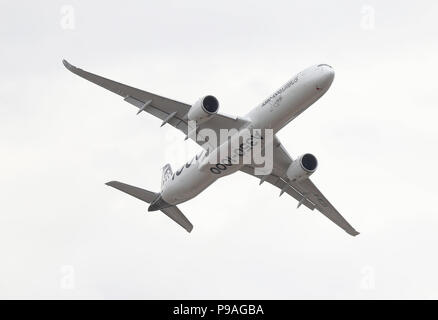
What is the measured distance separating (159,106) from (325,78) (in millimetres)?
11043

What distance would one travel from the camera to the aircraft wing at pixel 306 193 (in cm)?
6003

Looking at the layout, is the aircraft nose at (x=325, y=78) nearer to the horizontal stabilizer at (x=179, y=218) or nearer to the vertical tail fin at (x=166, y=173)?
the vertical tail fin at (x=166, y=173)

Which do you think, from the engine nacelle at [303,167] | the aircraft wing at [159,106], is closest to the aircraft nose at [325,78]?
the aircraft wing at [159,106]

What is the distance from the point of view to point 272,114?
50219mm

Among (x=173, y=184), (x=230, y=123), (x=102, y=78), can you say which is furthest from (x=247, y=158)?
(x=102, y=78)

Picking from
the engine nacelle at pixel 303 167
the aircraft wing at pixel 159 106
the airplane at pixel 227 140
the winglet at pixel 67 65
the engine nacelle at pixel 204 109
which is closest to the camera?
the airplane at pixel 227 140

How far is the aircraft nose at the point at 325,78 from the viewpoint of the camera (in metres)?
48.4

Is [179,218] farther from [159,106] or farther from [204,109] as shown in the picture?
[204,109]

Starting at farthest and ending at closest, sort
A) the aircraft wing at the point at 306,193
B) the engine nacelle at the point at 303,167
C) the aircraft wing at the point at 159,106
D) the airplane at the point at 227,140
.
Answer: the aircraft wing at the point at 306,193 < the engine nacelle at the point at 303,167 < the aircraft wing at the point at 159,106 < the airplane at the point at 227,140

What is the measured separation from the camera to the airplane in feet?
162

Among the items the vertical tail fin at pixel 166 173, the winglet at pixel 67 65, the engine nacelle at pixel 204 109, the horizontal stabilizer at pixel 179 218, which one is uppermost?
the winglet at pixel 67 65

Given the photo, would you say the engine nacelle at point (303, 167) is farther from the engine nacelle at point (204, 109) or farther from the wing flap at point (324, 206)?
the engine nacelle at point (204, 109)

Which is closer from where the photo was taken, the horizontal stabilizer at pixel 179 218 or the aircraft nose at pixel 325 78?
the aircraft nose at pixel 325 78

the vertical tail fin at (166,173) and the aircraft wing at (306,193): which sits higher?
the vertical tail fin at (166,173)
